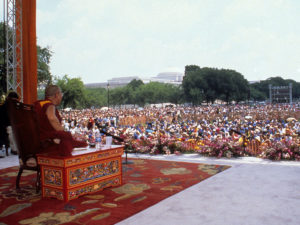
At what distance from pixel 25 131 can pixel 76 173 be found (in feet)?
3.73

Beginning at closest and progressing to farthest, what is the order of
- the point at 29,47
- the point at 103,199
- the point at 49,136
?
the point at 103,199
the point at 49,136
the point at 29,47

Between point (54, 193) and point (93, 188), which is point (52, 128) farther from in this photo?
point (93, 188)

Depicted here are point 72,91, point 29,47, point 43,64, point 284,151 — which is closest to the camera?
point 284,151

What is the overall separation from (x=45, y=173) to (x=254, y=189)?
126 inches

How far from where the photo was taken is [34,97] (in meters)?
8.99

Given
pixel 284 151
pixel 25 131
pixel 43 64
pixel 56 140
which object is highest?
pixel 43 64

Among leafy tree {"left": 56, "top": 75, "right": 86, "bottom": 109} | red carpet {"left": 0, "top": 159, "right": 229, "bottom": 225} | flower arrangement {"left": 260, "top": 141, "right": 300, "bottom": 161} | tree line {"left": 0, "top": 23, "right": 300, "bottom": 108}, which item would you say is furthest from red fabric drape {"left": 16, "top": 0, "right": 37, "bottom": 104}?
leafy tree {"left": 56, "top": 75, "right": 86, "bottom": 109}

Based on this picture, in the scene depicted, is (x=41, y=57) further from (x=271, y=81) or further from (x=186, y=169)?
(x=271, y=81)

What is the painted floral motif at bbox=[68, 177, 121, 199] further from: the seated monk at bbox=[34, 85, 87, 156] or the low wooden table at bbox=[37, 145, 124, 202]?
the seated monk at bbox=[34, 85, 87, 156]

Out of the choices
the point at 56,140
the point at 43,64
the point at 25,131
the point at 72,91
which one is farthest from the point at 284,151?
the point at 72,91

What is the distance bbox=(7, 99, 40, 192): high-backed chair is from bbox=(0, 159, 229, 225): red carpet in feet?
1.72

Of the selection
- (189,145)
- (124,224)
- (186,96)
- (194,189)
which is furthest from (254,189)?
(186,96)

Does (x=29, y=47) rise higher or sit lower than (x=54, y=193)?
higher

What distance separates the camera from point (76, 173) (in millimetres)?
4379
